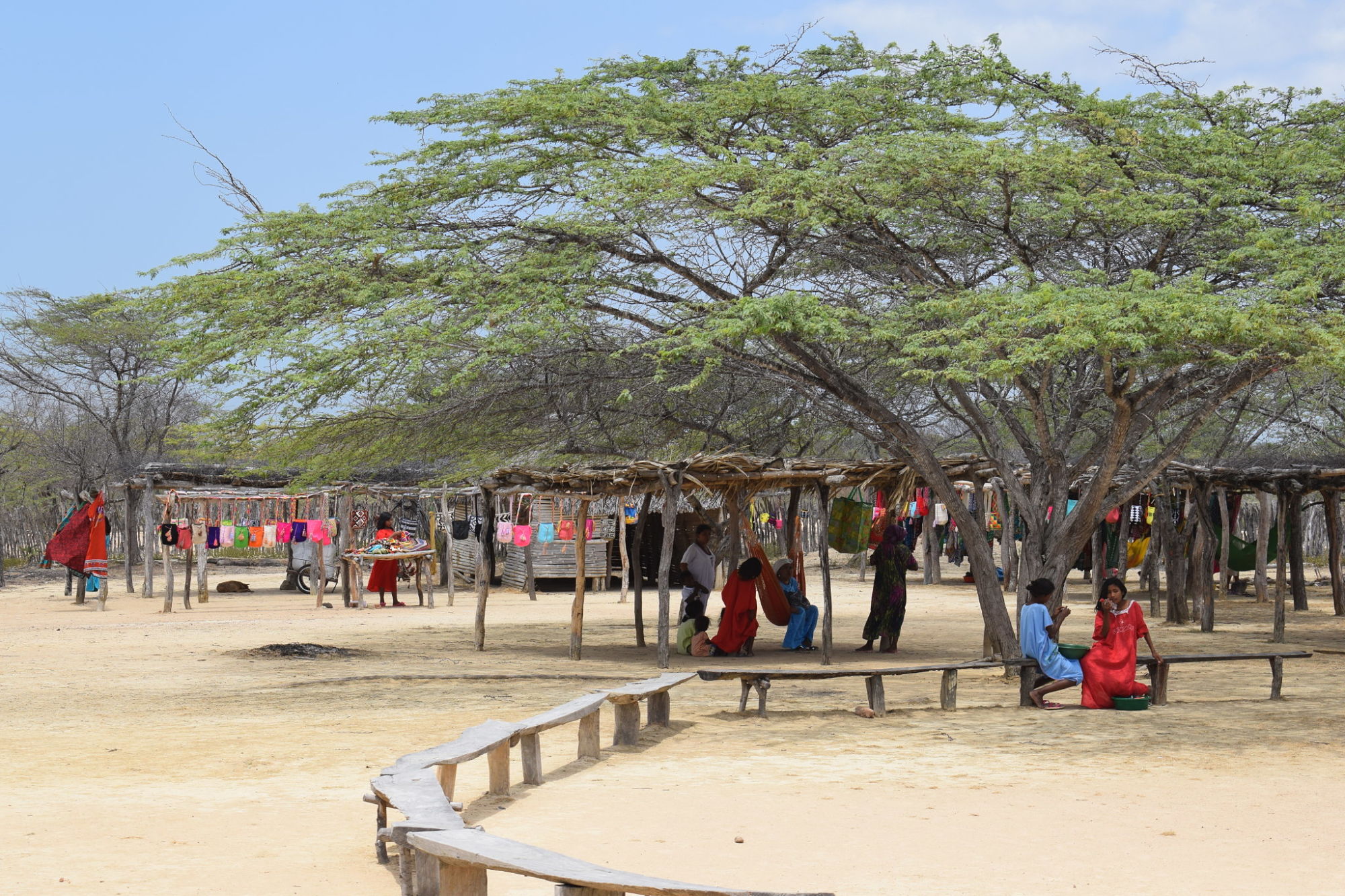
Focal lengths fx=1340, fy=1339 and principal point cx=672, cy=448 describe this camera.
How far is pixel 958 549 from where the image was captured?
3130 centimetres

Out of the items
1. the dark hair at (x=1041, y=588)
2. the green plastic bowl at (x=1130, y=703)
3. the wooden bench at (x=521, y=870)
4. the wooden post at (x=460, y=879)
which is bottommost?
the green plastic bowl at (x=1130, y=703)

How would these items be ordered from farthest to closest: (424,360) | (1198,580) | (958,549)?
1. (958,549)
2. (1198,580)
3. (424,360)

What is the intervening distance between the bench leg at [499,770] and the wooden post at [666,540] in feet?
19.9

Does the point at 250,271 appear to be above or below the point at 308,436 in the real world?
above

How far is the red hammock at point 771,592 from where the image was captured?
48.5 ft

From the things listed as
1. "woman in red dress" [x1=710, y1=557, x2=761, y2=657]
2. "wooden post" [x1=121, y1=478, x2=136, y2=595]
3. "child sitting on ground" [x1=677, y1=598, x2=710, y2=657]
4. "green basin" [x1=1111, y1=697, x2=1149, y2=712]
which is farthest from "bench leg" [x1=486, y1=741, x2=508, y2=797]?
"wooden post" [x1=121, y1=478, x2=136, y2=595]

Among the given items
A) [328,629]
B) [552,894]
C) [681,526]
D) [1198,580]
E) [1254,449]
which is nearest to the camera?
[552,894]

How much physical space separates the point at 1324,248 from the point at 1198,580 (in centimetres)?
1033

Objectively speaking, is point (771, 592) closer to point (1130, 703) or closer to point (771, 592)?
point (771, 592)

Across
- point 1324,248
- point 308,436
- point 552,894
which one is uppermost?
point 1324,248

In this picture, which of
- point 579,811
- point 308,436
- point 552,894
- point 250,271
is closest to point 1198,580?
point 308,436

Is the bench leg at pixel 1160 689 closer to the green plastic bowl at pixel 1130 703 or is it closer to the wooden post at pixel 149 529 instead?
the green plastic bowl at pixel 1130 703

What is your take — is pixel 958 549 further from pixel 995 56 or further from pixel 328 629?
pixel 995 56

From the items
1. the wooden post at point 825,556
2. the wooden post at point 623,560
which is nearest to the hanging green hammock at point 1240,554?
the wooden post at point 623,560
